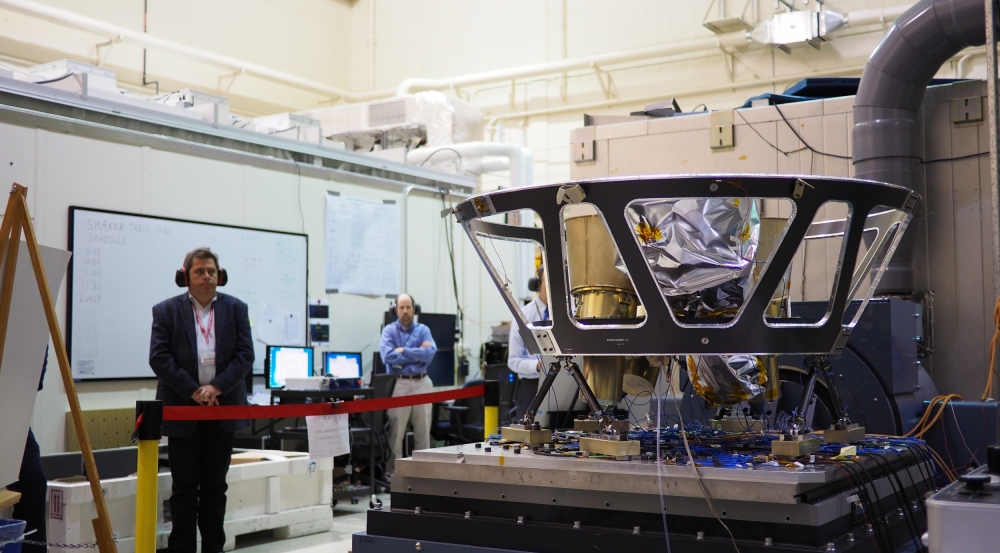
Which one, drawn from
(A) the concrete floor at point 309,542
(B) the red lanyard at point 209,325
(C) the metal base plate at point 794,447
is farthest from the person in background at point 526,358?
(C) the metal base plate at point 794,447

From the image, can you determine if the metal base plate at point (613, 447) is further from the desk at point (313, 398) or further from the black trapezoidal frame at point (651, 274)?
the desk at point (313, 398)

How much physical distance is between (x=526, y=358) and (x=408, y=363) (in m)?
1.87

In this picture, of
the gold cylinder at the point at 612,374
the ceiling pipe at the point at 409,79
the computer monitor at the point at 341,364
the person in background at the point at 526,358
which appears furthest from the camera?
the ceiling pipe at the point at 409,79

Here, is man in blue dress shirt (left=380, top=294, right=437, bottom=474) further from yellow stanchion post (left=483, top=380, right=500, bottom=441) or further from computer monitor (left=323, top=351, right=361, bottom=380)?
yellow stanchion post (left=483, top=380, right=500, bottom=441)

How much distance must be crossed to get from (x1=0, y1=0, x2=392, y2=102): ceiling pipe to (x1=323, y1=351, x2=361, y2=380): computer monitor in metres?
4.48

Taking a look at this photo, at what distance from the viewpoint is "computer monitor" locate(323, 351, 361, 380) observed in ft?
24.2

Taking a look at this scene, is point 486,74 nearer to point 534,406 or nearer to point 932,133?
point 932,133

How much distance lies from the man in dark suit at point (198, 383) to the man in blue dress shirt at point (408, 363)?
2.85 m

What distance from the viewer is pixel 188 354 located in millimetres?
4320

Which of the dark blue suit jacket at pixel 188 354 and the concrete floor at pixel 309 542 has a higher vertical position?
the dark blue suit jacket at pixel 188 354

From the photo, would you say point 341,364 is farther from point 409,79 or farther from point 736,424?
point 409,79

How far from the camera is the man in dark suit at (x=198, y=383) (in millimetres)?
4258

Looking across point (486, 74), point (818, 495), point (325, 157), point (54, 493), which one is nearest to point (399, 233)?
point (325, 157)

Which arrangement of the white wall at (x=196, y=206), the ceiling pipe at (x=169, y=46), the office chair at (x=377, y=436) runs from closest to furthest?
the white wall at (x=196, y=206)
the office chair at (x=377, y=436)
the ceiling pipe at (x=169, y=46)
